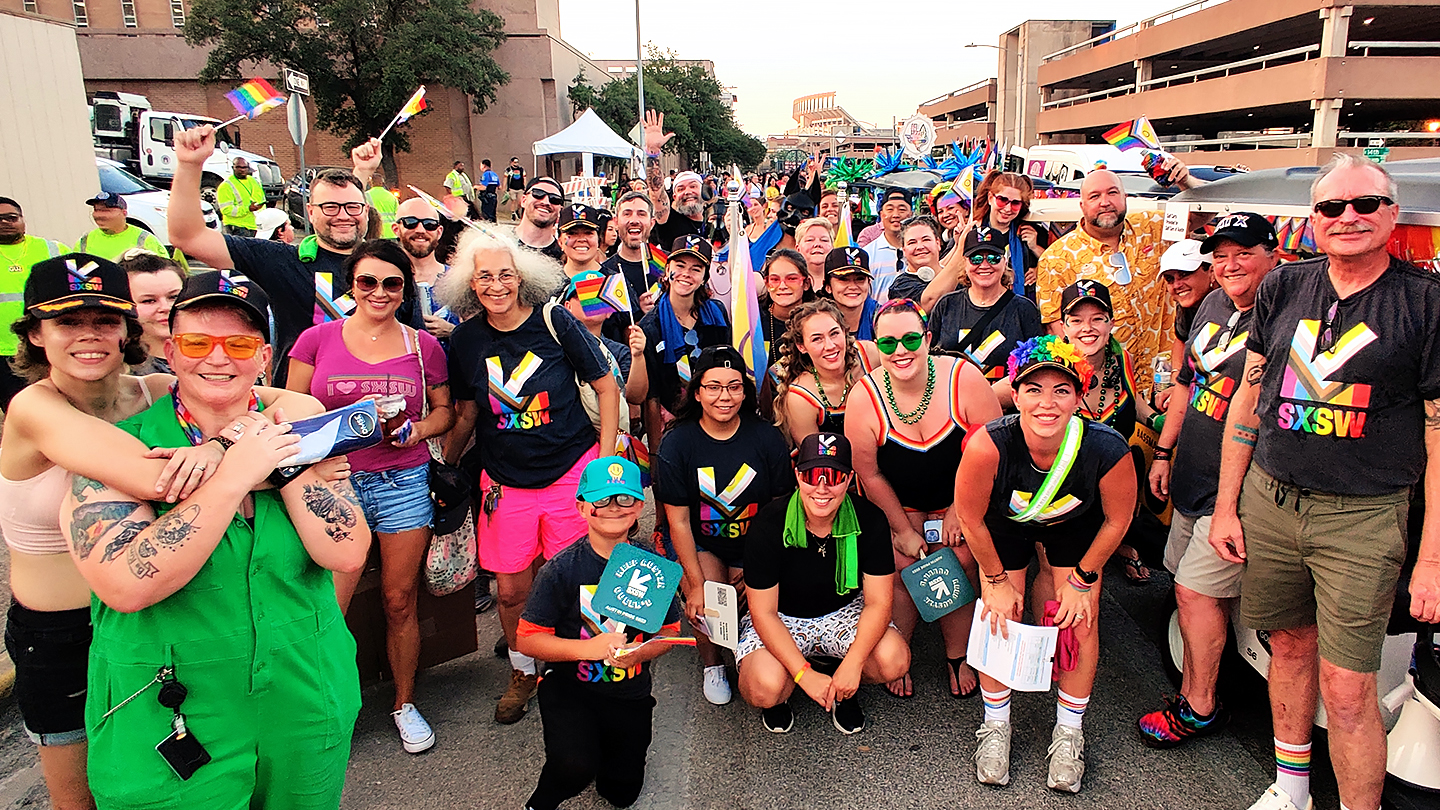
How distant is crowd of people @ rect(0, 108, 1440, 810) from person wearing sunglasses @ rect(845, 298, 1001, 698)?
0.05 feet

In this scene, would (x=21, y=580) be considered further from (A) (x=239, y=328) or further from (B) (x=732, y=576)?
(B) (x=732, y=576)

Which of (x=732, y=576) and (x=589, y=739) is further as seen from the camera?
(x=732, y=576)

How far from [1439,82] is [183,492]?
113ft

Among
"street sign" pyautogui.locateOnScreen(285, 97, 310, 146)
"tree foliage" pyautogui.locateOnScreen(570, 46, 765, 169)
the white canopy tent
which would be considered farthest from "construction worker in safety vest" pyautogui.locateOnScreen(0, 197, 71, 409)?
"tree foliage" pyautogui.locateOnScreen(570, 46, 765, 169)

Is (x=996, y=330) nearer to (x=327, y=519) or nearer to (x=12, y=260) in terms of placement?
(x=327, y=519)

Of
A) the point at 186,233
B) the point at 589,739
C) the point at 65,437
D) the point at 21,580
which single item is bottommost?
the point at 589,739

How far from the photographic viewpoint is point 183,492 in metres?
1.76

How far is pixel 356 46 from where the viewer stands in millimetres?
31688

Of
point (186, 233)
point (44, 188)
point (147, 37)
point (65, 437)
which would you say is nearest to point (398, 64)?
point (147, 37)

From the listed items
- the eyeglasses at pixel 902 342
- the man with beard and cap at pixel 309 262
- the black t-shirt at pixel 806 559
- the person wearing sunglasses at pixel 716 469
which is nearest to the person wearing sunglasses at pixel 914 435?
the eyeglasses at pixel 902 342

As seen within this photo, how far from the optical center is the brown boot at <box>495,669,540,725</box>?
133 inches

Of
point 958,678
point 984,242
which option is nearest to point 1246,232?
point 984,242

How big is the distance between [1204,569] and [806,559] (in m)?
1.47

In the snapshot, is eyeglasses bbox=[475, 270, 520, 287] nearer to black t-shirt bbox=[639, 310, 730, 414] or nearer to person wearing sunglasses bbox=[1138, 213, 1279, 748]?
black t-shirt bbox=[639, 310, 730, 414]
